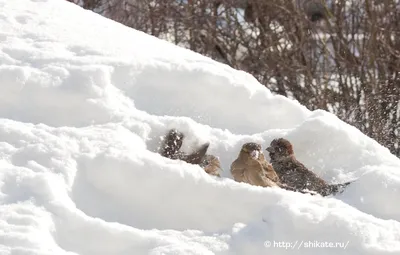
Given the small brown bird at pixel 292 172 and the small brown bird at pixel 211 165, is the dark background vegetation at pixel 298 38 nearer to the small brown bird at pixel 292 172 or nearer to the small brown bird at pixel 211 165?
the small brown bird at pixel 292 172

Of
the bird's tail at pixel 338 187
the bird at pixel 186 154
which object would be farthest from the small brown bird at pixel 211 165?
A: the bird's tail at pixel 338 187

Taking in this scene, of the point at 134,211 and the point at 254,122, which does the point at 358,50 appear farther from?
the point at 134,211

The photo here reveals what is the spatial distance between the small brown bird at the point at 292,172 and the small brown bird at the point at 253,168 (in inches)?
3.7

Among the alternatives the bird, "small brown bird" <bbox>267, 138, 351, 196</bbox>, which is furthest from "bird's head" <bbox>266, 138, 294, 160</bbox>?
the bird

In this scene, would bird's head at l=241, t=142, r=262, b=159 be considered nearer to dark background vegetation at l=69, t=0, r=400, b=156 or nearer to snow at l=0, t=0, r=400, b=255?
snow at l=0, t=0, r=400, b=255

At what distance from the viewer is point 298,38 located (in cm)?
838

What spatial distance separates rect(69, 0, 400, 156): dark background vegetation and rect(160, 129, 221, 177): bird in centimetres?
393

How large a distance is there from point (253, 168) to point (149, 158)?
16.4 inches

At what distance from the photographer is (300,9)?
27.2 feet

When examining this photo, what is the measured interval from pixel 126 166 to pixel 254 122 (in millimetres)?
847

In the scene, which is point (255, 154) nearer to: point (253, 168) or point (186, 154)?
point (253, 168)

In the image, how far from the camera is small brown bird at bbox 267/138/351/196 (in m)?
3.37

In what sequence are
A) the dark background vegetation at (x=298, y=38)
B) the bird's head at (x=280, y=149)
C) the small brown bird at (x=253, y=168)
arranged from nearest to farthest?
1. the small brown bird at (x=253, y=168)
2. the bird's head at (x=280, y=149)
3. the dark background vegetation at (x=298, y=38)

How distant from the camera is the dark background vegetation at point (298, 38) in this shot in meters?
7.84
